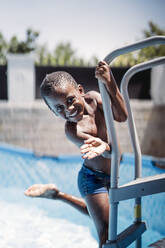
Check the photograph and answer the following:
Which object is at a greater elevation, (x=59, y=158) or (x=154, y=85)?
(x=154, y=85)

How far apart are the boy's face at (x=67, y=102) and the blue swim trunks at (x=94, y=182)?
49 centimetres

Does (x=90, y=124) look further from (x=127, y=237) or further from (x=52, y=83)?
(x=127, y=237)

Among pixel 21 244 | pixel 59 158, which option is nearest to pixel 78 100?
pixel 21 244

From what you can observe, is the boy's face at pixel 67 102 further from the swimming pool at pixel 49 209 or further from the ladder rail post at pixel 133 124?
the swimming pool at pixel 49 209

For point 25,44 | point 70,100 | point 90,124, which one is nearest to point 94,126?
point 90,124

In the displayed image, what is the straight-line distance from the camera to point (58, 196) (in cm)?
236

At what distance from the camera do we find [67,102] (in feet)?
5.34

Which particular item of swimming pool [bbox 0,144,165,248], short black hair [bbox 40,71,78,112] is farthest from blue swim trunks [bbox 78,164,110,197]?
short black hair [bbox 40,71,78,112]

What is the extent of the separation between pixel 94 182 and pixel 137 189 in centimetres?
53

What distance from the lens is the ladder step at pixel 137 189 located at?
4.62 feet

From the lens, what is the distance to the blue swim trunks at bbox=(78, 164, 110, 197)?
75.5 inches

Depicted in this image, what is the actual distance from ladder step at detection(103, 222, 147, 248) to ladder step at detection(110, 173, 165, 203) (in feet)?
0.77

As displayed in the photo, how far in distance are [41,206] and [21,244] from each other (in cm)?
106

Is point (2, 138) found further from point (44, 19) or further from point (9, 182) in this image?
point (44, 19)
